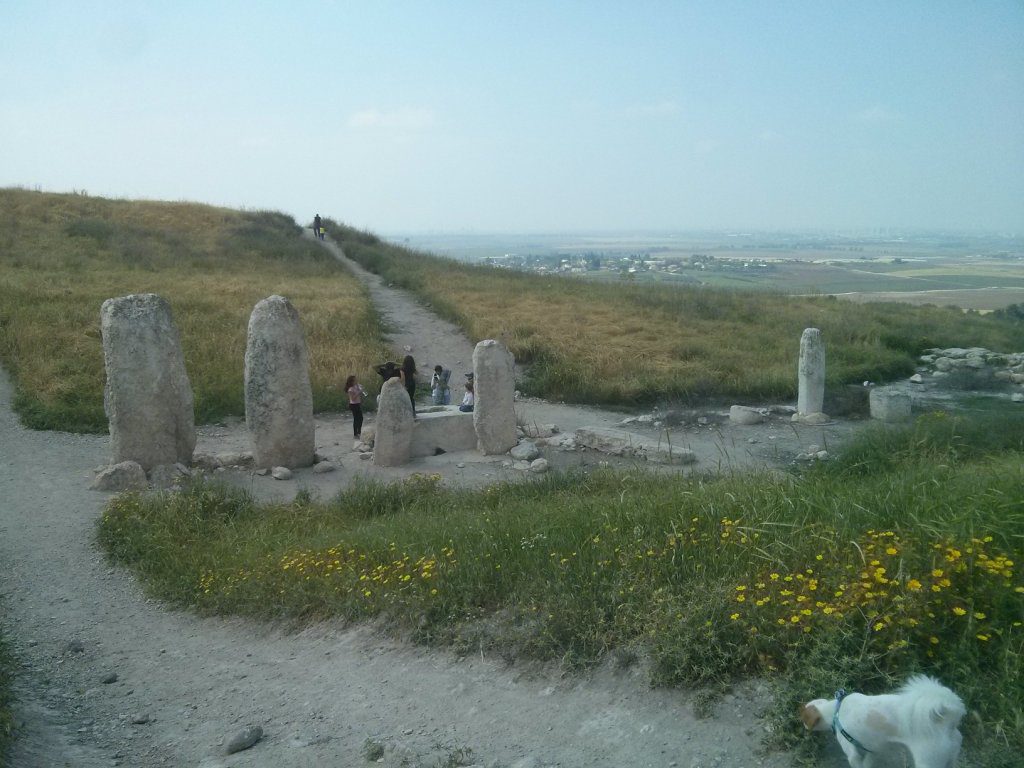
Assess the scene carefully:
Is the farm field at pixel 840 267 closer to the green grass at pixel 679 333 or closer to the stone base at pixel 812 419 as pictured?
the green grass at pixel 679 333

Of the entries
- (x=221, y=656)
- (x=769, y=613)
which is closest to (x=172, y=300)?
(x=221, y=656)

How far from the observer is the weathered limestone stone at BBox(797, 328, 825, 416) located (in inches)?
598

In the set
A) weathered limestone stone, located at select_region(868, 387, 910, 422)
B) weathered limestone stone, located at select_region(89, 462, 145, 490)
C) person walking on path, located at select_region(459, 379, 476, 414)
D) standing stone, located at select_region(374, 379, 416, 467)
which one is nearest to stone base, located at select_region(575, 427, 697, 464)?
person walking on path, located at select_region(459, 379, 476, 414)

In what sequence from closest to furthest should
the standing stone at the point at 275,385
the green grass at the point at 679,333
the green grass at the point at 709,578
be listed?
1. the green grass at the point at 709,578
2. the standing stone at the point at 275,385
3. the green grass at the point at 679,333

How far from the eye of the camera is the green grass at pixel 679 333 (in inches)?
709

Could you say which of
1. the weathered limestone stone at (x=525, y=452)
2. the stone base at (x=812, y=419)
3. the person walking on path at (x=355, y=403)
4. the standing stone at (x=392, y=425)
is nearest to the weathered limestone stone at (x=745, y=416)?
the stone base at (x=812, y=419)

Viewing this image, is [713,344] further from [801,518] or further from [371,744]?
[371,744]

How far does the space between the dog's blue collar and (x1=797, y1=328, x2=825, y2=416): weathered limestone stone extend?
12.5m

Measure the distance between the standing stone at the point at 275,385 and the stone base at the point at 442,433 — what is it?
73.5 inches

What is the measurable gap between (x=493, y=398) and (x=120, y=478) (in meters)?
5.58

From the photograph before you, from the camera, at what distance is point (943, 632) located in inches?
156

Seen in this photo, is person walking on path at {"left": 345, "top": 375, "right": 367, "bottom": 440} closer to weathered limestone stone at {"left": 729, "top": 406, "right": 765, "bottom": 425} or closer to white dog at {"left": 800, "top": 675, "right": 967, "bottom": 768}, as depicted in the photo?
weathered limestone stone at {"left": 729, "top": 406, "right": 765, "bottom": 425}

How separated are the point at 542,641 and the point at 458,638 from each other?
688mm

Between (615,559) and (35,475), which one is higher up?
(615,559)
